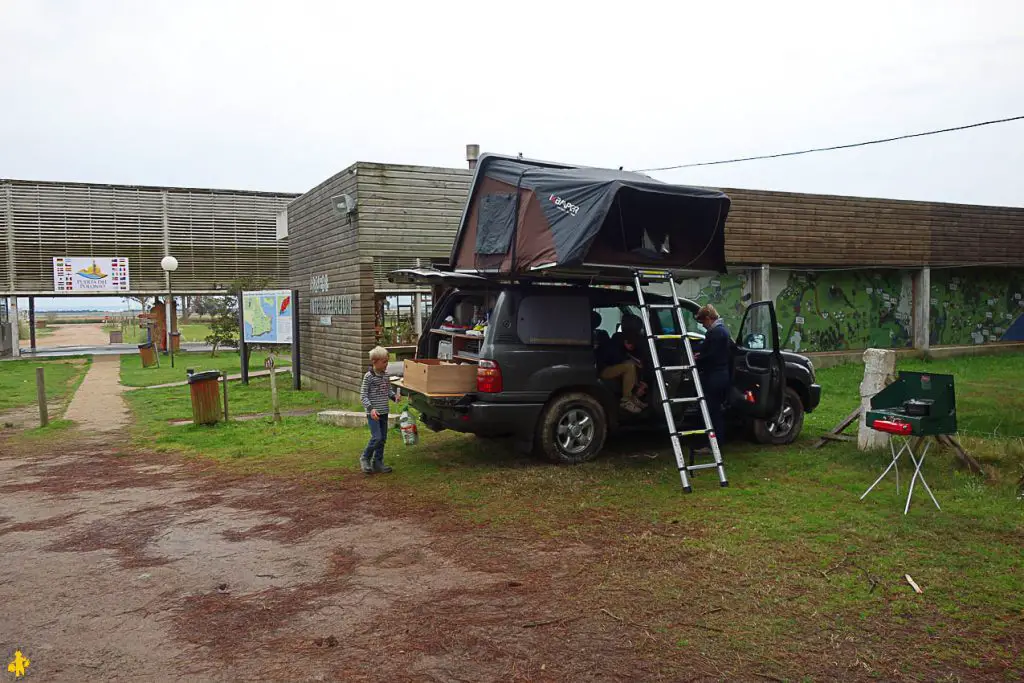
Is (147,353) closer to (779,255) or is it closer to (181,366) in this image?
(181,366)

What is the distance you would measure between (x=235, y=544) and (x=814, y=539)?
14.4 ft

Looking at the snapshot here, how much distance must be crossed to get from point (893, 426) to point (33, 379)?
75.9 ft

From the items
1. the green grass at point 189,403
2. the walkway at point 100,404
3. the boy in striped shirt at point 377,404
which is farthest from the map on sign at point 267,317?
the boy in striped shirt at point 377,404

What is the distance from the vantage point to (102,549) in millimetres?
5996

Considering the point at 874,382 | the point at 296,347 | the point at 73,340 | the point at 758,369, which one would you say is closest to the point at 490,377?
the point at 758,369

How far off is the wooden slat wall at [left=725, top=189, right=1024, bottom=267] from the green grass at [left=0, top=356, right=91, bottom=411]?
629 inches

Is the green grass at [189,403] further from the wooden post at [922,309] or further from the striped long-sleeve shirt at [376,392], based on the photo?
the wooden post at [922,309]

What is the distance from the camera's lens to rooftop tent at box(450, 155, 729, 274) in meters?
7.79

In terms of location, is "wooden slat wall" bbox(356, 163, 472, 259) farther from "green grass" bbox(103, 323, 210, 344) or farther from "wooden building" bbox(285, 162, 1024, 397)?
"green grass" bbox(103, 323, 210, 344)

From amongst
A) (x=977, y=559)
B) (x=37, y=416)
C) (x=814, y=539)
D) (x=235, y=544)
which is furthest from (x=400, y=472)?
(x=37, y=416)

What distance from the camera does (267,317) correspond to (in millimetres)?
18219

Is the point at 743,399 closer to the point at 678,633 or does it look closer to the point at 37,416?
the point at 678,633

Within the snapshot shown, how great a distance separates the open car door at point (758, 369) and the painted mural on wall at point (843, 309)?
33.3 feet

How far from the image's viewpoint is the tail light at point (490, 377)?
802cm
